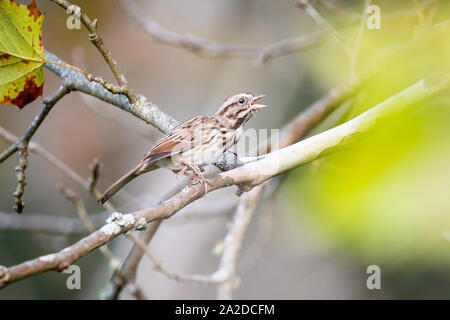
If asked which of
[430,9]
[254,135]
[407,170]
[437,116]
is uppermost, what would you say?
[430,9]

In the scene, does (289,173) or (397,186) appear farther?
(289,173)

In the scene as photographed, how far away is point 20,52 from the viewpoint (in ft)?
6.33

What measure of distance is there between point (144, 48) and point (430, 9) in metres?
4.08

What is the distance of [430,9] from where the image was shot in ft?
11.6

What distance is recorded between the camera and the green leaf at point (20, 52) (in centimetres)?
190

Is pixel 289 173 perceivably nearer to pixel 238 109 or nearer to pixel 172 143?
pixel 238 109

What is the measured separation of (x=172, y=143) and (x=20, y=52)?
0.78 m

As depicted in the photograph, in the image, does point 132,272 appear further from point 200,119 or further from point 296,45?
point 296,45

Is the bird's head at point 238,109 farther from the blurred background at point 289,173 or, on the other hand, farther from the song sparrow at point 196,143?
the blurred background at point 289,173

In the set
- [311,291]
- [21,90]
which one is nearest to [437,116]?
[21,90]

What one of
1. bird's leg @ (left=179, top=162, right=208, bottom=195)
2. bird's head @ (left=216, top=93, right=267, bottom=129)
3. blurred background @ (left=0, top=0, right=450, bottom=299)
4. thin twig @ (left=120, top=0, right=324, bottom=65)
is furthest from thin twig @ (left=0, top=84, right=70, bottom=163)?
thin twig @ (left=120, top=0, right=324, bottom=65)

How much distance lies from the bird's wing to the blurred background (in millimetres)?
549

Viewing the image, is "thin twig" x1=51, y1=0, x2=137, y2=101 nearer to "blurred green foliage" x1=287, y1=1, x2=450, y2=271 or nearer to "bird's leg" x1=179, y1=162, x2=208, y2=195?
"bird's leg" x1=179, y1=162, x2=208, y2=195

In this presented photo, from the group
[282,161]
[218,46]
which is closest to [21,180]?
[282,161]
